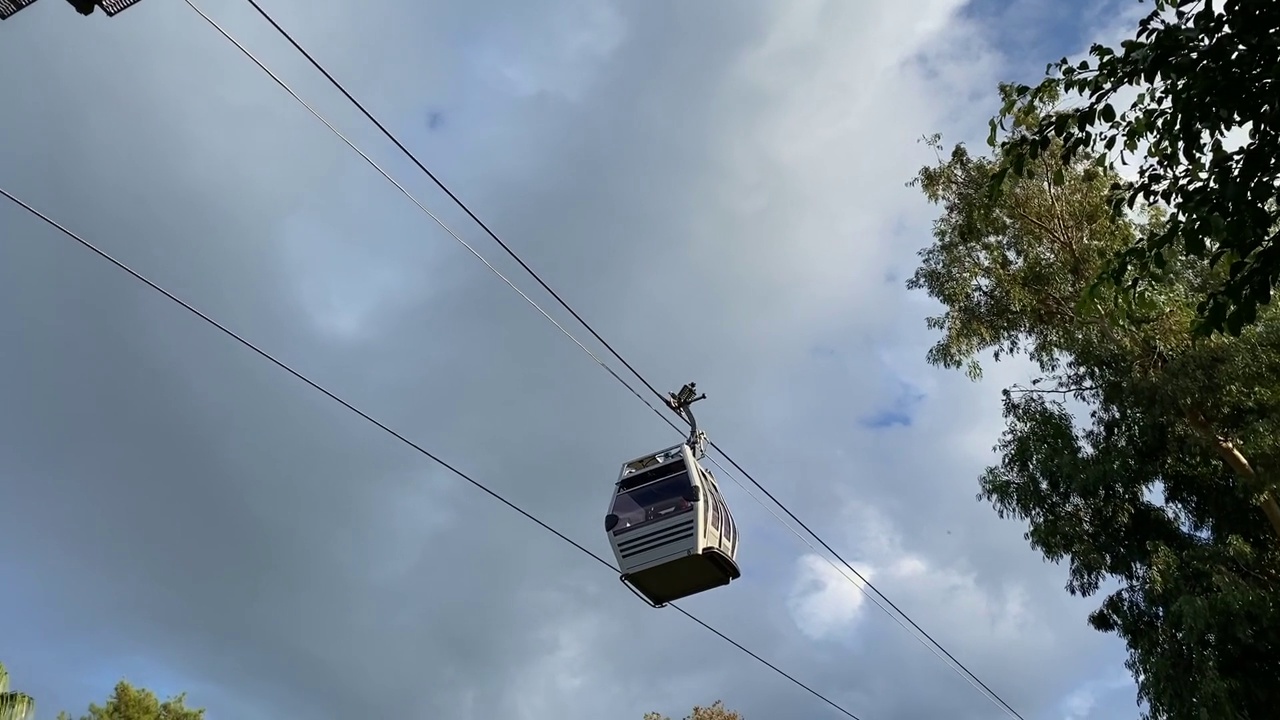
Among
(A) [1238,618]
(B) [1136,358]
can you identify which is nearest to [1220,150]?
(A) [1238,618]

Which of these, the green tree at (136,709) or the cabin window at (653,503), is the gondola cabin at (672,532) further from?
the green tree at (136,709)

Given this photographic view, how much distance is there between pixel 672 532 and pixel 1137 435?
11567 millimetres

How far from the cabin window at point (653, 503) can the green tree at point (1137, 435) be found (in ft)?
23.0

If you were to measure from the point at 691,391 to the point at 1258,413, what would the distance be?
10.2 m

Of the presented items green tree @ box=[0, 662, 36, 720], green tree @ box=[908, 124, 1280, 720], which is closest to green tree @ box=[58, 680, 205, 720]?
green tree @ box=[0, 662, 36, 720]

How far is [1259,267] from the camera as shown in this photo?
5.43 metres

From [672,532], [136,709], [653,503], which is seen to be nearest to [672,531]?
[672,532]

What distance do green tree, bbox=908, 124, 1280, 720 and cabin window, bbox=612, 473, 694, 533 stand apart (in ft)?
23.0

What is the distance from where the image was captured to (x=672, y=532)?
12648mm

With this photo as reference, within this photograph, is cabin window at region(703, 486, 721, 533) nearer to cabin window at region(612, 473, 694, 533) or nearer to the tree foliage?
cabin window at region(612, 473, 694, 533)

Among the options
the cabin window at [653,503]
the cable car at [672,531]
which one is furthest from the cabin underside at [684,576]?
the cabin window at [653,503]

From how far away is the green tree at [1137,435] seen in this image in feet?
54.3

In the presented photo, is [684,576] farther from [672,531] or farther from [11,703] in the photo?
[11,703]

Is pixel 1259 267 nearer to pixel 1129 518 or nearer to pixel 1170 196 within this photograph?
pixel 1170 196
